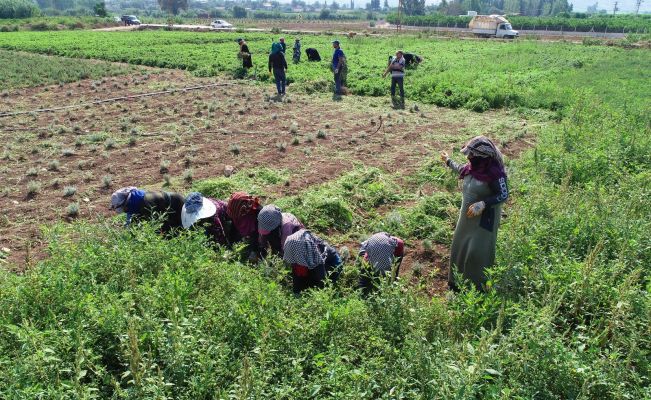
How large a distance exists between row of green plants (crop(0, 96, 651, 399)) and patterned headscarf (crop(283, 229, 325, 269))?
16 centimetres

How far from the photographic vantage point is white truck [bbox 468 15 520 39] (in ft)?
149

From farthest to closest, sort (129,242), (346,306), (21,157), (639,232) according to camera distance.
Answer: (21,157) → (639,232) → (129,242) → (346,306)

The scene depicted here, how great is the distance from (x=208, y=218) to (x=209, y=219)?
56mm

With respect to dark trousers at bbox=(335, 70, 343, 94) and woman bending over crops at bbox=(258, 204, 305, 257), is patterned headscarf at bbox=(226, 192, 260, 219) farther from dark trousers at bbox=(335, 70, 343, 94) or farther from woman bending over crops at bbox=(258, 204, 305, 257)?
dark trousers at bbox=(335, 70, 343, 94)

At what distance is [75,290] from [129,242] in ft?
2.73

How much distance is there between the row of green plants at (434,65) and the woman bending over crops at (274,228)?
10.5 meters

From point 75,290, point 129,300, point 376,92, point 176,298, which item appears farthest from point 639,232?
point 376,92

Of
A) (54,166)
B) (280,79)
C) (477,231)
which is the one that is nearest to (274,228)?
(477,231)

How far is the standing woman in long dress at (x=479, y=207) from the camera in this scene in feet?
14.6

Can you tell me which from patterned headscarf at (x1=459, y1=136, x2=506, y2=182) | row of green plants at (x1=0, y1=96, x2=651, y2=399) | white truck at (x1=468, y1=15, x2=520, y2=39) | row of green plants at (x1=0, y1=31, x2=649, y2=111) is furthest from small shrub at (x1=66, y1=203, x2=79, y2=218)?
white truck at (x1=468, y1=15, x2=520, y2=39)

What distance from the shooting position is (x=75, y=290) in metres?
3.90

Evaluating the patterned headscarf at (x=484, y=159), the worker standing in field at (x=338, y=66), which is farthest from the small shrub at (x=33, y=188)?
the worker standing in field at (x=338, y=66)

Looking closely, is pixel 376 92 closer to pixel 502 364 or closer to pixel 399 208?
pixel 399 208

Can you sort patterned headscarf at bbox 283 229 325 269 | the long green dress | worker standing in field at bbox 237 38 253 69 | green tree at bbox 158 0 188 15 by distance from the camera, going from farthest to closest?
green tree at bbox 158 0 188 15
worker standing in field at bbox 237 38 253 69
patterned headscarf at bbox 283 229 325 269
the long green dress
